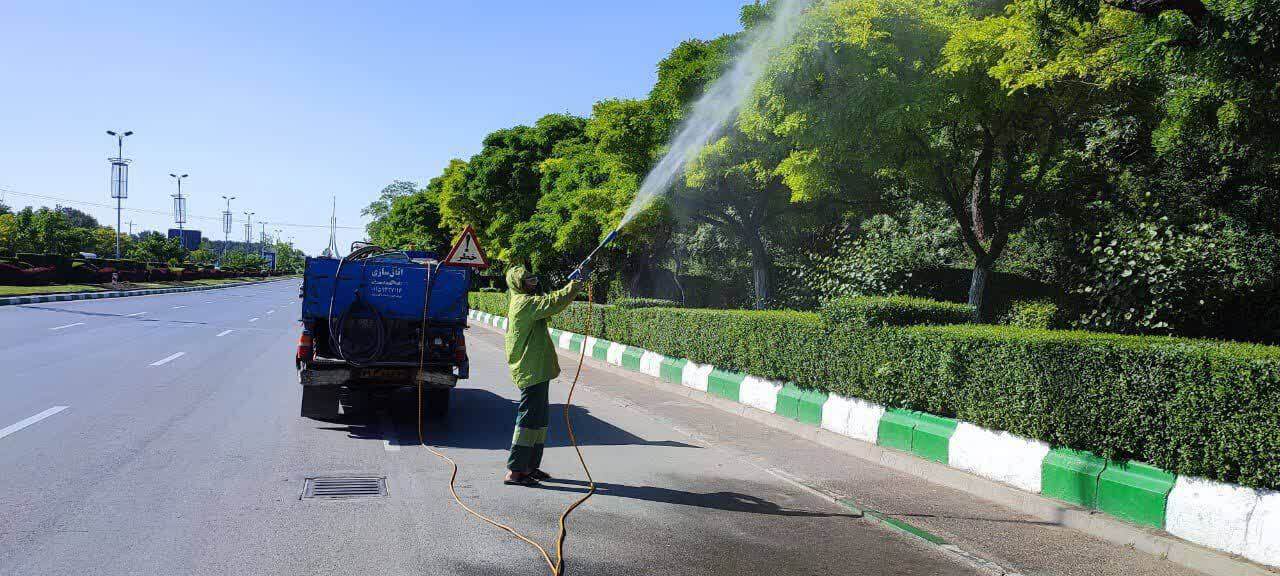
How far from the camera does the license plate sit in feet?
32.3

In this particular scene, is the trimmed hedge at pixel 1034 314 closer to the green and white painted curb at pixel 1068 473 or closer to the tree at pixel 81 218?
the green and white painted curb at pixel 1068 473

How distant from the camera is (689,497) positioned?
7.23 m

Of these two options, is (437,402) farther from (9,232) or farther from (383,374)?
(9,232)

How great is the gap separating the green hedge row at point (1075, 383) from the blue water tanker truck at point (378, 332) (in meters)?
4.43

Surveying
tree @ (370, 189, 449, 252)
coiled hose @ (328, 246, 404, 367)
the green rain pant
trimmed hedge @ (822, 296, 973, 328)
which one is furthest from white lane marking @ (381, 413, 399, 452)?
tree @ (370, 189, 449, 252)

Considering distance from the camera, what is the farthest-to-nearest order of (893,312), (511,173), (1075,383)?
(511,173) < (893,312) < (1075,383)

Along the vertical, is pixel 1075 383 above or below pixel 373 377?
above

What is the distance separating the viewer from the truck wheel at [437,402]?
10.6 metres

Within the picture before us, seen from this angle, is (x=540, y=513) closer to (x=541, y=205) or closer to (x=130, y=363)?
(x=130, y=363)

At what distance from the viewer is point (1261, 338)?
17.6m

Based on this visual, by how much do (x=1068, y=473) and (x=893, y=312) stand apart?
3.20 meters

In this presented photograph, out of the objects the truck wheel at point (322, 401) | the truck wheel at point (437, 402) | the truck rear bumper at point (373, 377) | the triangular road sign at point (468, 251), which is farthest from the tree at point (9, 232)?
the truck rear bumper at point (373, 377)

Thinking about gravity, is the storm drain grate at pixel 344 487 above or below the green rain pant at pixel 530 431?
below

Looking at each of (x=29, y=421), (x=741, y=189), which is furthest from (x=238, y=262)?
(x=29, y=421)
